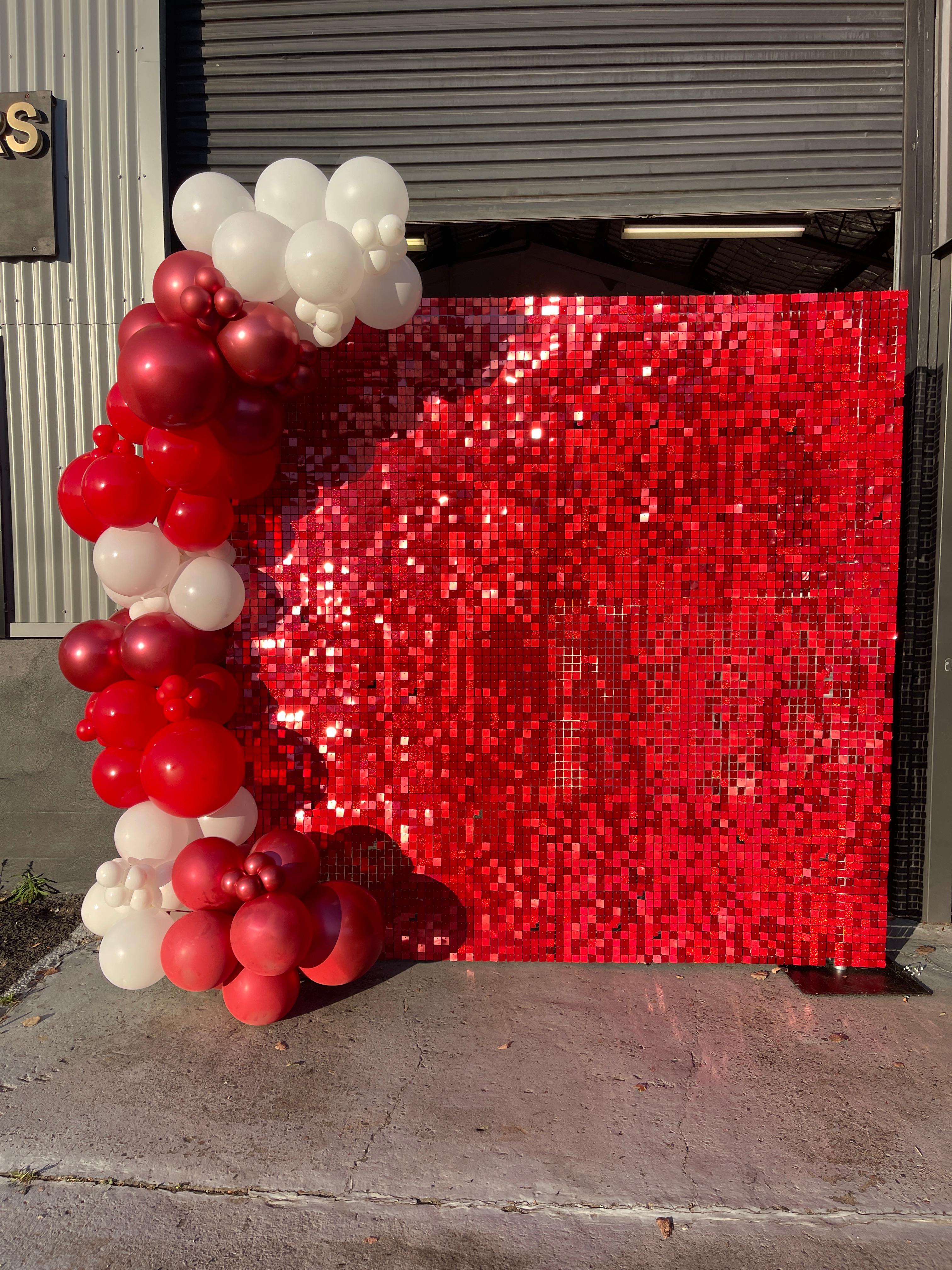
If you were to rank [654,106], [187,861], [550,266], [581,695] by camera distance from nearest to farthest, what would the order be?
[187,861] < [581,695] < [654,106] < [550,266]

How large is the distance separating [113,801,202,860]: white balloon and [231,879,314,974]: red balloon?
528 mm

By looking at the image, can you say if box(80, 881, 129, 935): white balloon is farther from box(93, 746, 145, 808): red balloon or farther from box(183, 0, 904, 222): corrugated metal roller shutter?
box(183, 0, 904, 222): corrugated metal roller shutter

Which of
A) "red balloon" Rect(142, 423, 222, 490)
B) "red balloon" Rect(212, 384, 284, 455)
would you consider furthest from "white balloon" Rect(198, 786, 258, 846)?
"red balloon" Rect(212, 384, 284, 455)

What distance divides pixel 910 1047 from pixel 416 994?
82.9 inches

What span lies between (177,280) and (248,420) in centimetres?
57

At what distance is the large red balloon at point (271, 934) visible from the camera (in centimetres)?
275

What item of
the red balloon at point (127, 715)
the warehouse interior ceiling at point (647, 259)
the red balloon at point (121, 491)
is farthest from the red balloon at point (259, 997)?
the warehouse interior ceiling at point (647, 259)

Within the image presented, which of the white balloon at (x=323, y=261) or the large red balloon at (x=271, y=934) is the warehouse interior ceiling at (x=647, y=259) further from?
the large red balloon at (x=271, y=934)

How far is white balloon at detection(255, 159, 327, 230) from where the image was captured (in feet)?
9.23

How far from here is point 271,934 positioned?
108 inches

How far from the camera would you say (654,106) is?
3.90 meters

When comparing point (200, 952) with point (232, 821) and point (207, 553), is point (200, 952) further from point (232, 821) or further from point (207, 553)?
point (207, 553)

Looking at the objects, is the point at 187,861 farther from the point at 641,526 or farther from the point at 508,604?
the point at 641,526

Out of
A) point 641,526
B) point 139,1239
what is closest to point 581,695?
point 641,526
